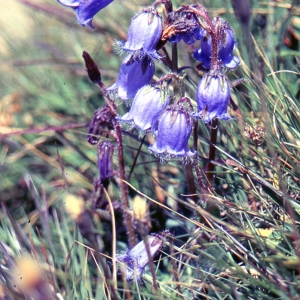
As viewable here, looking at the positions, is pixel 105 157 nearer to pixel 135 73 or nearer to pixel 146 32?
pixel 135 73

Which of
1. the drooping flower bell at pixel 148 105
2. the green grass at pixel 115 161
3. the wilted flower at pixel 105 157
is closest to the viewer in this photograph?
the green grass at pixel 115 161

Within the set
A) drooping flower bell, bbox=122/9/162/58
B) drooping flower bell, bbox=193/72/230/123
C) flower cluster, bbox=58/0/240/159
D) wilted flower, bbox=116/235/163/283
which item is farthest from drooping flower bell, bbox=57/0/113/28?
wilted flower, bbox=116/235/163/283

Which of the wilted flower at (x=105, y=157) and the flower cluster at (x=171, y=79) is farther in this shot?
the wilted flower at (x=105, y=157)

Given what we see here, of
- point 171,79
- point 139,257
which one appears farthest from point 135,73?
point 139,257

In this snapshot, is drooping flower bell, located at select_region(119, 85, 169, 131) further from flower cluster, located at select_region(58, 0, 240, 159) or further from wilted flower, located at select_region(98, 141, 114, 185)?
wilted flower, located at select_region(98, 141, 114, 185)

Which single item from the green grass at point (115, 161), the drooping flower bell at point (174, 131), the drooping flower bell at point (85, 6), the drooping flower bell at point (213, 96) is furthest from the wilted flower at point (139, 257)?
the drooping flower bell at point (85, 6)

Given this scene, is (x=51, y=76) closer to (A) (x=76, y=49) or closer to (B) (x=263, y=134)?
(A) (x=76, y=49)

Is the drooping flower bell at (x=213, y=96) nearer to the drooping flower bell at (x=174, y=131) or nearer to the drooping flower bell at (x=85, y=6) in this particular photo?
the drooping flower bell at (x=174, y=131)
